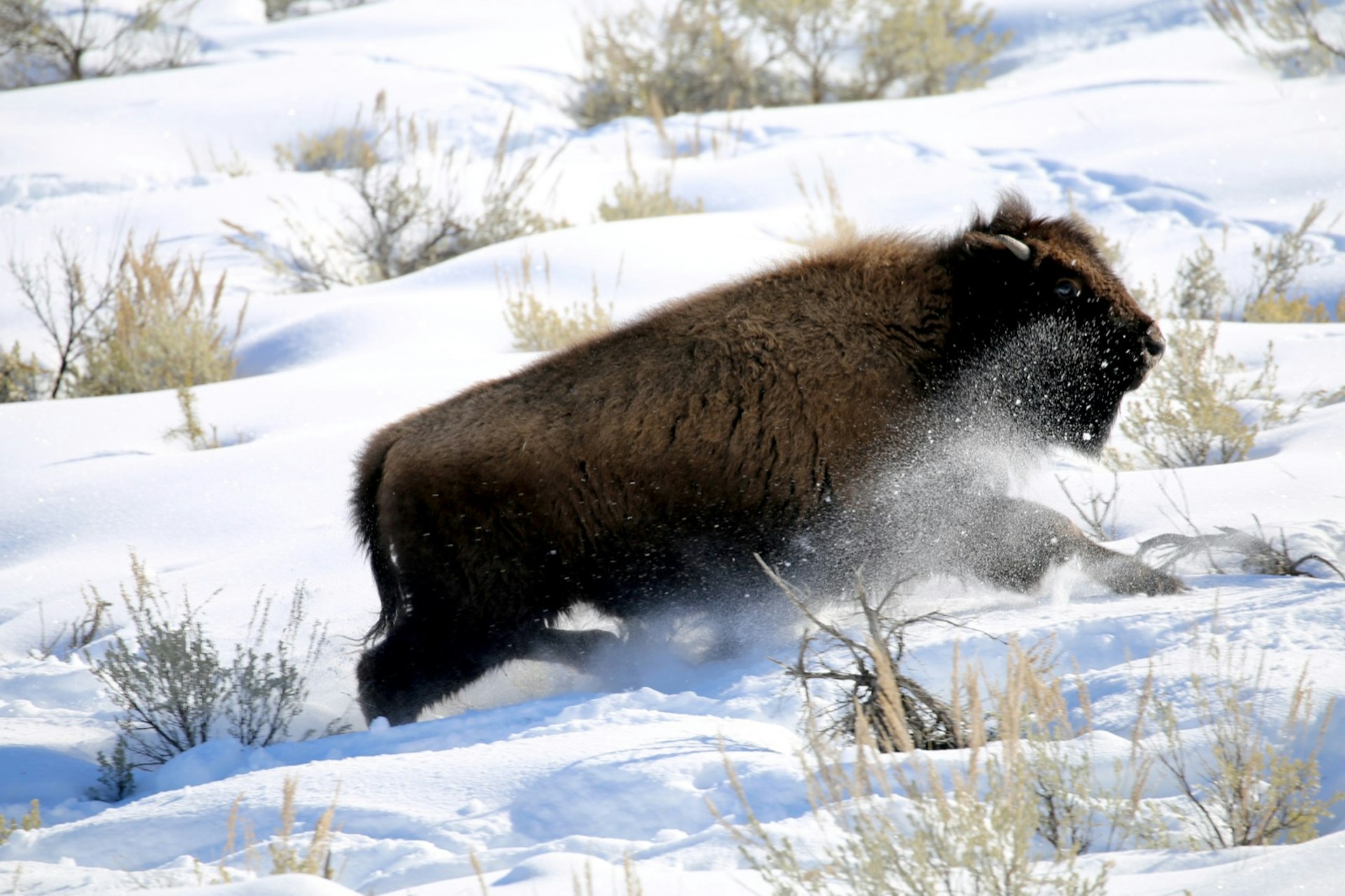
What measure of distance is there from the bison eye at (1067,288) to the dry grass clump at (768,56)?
12.1 metres

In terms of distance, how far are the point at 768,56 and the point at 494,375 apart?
36.6 feet

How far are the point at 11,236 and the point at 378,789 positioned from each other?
9.87m

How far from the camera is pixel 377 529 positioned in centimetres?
357

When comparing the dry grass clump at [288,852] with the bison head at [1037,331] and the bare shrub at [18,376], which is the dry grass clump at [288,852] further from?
the bare shrub at [18,376]

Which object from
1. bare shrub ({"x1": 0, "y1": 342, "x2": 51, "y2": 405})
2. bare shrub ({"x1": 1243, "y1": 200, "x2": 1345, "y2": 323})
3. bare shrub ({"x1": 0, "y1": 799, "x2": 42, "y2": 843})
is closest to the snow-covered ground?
bare shrub ({"x1": 0, "y1": 799, "x2": 42, "y2": 843})

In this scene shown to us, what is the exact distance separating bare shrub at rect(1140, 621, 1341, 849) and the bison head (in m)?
1.43

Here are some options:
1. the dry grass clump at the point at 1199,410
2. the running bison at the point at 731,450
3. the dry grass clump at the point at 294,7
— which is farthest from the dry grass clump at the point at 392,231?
the dry grass clump at the point at 294,7

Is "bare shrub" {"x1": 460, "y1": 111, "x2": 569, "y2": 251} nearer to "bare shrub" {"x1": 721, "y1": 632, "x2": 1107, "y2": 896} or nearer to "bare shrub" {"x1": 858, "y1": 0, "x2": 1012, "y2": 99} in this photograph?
"bare shrub" {"x1": 858, "y1": 0, "x2": 1012, "y2": 99}

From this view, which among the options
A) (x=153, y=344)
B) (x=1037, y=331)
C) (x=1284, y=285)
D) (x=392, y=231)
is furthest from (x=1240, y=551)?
(x=392, y=231)

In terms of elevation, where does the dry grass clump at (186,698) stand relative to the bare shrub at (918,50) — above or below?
below

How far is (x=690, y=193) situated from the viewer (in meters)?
11.2

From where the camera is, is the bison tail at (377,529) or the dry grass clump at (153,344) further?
the dry grass clump at (153,344)

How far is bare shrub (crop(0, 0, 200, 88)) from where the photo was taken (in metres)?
16.7

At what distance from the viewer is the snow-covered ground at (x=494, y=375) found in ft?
8.07
